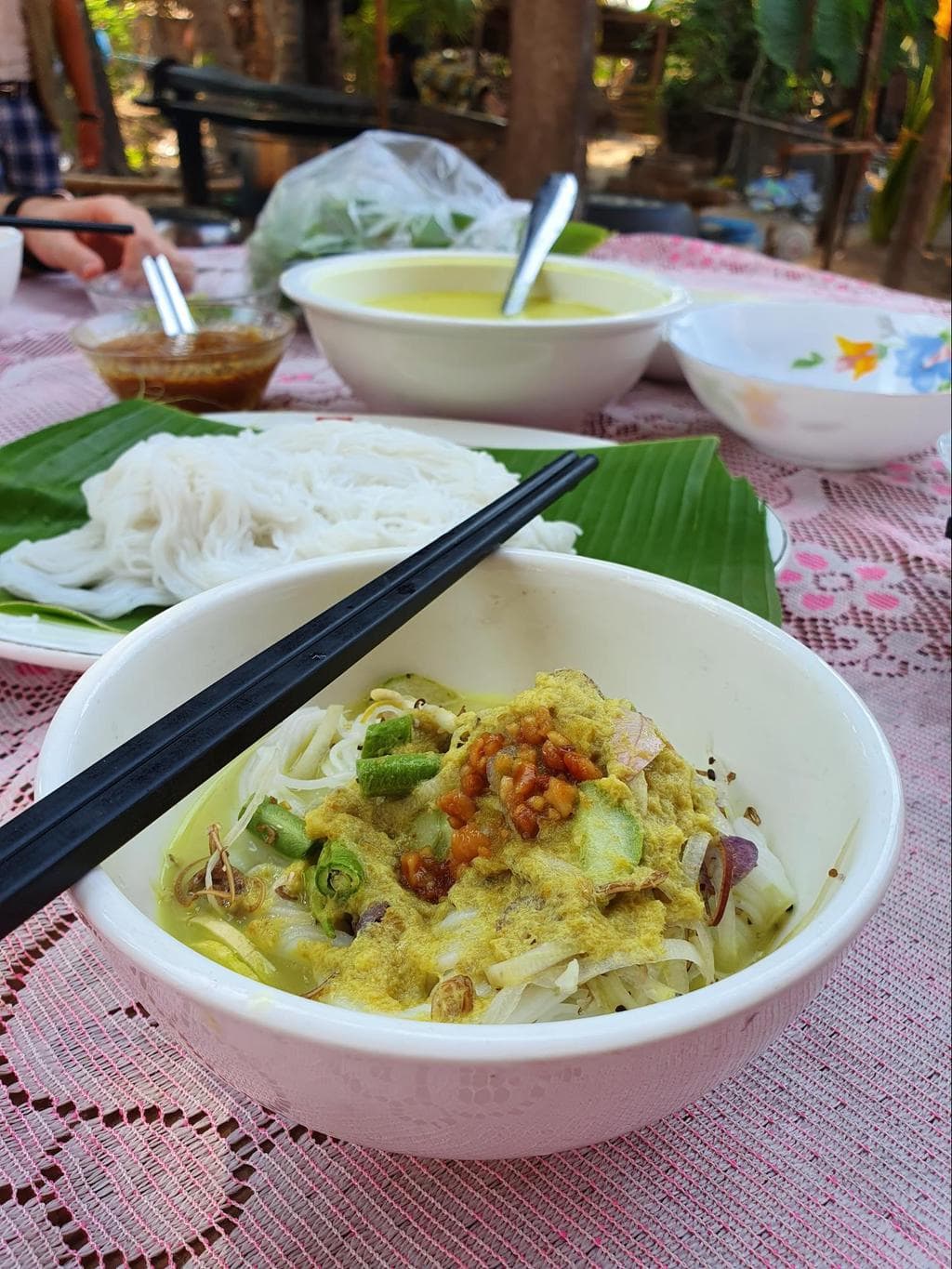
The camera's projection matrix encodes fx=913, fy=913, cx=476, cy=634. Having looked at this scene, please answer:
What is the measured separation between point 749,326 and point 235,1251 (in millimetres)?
2003

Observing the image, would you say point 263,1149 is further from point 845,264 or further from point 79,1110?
point 845,264

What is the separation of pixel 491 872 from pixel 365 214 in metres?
2.28

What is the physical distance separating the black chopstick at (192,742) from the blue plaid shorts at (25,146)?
13.4ft

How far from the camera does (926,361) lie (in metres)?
1.97

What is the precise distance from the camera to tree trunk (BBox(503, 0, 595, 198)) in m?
4.02

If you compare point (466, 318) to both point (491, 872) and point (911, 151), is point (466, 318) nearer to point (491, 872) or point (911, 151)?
point (491, 872)

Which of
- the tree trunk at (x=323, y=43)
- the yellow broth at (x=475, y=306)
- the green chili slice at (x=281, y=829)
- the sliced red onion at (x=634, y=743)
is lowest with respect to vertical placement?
the yellow broth at (x=475, y=306)

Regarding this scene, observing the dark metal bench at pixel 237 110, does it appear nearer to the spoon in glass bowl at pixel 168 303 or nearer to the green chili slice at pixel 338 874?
the spoon in glass bowl at pixel 168 303

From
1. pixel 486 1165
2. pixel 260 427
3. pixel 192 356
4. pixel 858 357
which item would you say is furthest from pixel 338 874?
pixel 858 357

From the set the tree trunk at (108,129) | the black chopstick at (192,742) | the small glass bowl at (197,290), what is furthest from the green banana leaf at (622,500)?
the tree trunk at (108,129)

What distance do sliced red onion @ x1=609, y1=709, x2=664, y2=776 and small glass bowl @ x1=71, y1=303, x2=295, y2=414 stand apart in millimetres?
1410

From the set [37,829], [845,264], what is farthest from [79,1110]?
[845,264]

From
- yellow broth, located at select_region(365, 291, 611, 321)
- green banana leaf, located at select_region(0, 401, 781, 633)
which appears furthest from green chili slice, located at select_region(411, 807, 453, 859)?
yellow broth, located at select_region(365, 291, 611, 321)

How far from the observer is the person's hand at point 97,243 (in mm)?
2516
